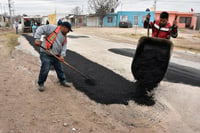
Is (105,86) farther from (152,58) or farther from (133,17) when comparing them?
(133,17)

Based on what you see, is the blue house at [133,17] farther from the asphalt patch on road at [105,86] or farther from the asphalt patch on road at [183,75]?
the asphalt patch on road at [105,86]

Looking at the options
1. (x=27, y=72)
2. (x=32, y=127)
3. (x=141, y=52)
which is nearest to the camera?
(x=32, y=127)

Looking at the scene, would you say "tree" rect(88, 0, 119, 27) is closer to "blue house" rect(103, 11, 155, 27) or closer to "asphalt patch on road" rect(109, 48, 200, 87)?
"blue house" rect(103, 11, 155, 27)

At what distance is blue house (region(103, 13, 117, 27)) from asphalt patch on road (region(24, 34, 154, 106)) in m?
32.8

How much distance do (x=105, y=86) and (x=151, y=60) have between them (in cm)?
114

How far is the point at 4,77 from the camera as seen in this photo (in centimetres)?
457

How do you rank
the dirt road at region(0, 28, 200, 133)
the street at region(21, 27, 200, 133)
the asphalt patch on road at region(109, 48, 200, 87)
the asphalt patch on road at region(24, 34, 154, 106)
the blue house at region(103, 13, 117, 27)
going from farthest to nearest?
the blue house at region(103, 13, 117, 27) < the asphalt patch on road at region(109, 48, 200, 87) < the asphalt patch on road at region(24, 34, 154, 106) < the street at region(21, 27, 200, 133) < the dirt road at region(0, 28, 200, 133)

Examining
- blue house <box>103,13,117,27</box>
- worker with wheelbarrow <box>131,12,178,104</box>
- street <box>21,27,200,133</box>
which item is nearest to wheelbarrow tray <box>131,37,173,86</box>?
worker with wheelbarrow <box>131,12,178,104</box>

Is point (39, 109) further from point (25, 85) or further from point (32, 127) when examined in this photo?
point (25, 85)

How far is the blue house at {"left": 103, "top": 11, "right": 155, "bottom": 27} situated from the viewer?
113 feet

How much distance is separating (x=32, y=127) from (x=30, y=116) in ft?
1.02

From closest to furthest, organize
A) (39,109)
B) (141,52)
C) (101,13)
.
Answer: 1. (39,109)
2. (141,52)
3. (101,13)

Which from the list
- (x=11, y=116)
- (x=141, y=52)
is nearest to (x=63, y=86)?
(x=11, y=116)

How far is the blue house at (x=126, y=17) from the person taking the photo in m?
34.6
